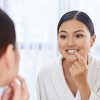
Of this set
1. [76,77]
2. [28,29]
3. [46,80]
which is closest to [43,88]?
[46,80]

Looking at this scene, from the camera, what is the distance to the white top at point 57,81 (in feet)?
5.66

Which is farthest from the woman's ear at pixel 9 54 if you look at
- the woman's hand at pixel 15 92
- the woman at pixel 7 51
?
the woman's hand at pixel 15 92

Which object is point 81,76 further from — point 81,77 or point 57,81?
point 57,81

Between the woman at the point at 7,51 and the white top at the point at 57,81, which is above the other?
the woman at the point at 7,51

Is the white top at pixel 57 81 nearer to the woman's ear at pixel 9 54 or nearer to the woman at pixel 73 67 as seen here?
the woman at pixel 73 67

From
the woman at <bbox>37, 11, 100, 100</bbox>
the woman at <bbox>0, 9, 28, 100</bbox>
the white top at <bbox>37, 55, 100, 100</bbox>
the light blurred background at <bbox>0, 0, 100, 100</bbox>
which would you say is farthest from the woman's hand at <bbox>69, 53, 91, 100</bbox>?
the light blurred background at <bbox>0, 0, 100, 100</bbox>

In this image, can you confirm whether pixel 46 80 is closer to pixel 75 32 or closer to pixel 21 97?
pixel 75 32

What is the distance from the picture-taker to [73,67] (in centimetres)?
156

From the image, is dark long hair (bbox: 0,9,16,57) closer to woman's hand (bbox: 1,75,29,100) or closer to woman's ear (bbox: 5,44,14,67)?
woman's ear (bbox: 5,44,14,67)

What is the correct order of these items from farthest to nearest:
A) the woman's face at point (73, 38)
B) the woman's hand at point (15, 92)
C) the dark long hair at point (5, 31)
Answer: the woman's face at point (73, 38)
the woman's hand at point (15, 92)
the dark long hair at point (5, 31)

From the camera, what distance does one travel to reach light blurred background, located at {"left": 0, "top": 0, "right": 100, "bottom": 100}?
2.64m

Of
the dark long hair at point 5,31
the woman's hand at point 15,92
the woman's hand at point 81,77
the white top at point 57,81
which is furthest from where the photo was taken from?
the white top at point 57,81

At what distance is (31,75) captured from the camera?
2863 mm

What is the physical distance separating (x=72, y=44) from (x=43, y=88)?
415 mm
